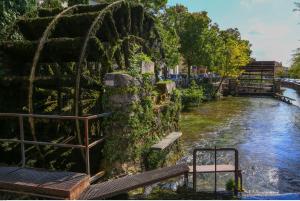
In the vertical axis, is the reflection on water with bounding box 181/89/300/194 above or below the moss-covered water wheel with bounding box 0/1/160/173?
below

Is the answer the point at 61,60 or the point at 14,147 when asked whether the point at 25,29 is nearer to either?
the point at 61,60

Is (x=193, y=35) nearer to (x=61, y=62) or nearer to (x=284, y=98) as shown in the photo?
(x=284, y=98)

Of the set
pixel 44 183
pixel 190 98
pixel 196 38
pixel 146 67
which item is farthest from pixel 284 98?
pixel 44 183

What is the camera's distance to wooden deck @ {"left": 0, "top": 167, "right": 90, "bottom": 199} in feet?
18.1

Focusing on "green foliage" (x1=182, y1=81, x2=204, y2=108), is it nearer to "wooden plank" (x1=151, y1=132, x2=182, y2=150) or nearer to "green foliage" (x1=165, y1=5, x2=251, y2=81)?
"green foliage" (x1=165, y1=5, x2=251, y2=81)

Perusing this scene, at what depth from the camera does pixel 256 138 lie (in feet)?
47.5

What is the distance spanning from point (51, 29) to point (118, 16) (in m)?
1.72

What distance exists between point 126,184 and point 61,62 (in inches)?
160

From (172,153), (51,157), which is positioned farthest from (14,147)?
(172,153)

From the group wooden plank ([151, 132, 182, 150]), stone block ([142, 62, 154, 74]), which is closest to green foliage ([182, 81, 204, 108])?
wooden plank ([151, 132, 182, 150])

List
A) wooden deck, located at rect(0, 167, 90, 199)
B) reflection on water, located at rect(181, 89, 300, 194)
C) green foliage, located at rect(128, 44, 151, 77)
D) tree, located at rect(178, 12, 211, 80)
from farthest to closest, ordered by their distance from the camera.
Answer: tree, located at rect(178, 12, 211, 80)
reflection on water, located at rect(181, 89, 300, 194)
green foliage, located at rect(128, 44, 151, 77)
wooden deck, located at rect(0, 167, 90, 199)

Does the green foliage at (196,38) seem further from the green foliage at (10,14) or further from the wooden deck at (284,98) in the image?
the green foliage at (10,14)

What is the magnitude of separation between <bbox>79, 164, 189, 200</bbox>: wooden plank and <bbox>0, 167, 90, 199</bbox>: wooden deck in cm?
17

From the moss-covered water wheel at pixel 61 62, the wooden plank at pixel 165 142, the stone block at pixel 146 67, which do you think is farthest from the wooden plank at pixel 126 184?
the stone block at pixel 146 67
